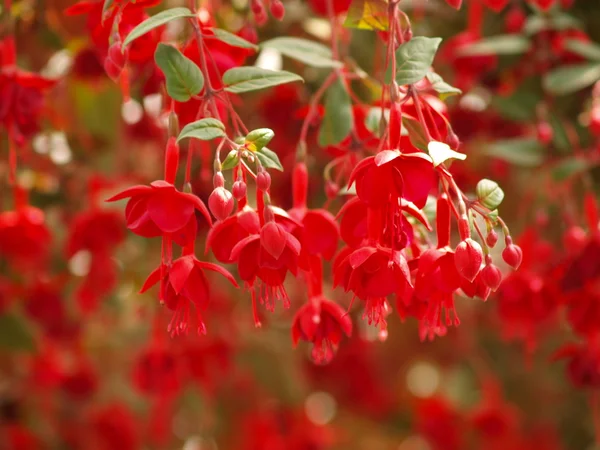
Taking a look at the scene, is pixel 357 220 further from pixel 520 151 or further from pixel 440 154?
pixel 520 151

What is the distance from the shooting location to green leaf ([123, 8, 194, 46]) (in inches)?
24.4

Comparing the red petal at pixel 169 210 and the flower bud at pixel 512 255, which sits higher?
the red petal at pixel 169 210

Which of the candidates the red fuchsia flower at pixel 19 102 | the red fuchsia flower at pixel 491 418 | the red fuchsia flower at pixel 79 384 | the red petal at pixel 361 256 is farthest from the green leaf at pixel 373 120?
the red fuchsia flower at pixel 79 384

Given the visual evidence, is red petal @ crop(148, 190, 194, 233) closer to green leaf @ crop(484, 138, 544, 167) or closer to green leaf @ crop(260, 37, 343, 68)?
green leaf @ crop(260, 37, 343, 68)

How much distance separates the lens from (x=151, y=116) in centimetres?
132

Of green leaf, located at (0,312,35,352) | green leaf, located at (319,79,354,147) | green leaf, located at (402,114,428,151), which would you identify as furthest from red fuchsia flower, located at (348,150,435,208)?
green leaf, located at (0,312,35,352)

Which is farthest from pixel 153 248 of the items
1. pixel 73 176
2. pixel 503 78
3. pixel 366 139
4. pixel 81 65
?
pixel 366 139

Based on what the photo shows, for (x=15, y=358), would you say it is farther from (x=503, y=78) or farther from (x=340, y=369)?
(x=503, y=78)

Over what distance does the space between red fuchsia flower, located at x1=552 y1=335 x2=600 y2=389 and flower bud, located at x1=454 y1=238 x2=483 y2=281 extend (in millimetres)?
507

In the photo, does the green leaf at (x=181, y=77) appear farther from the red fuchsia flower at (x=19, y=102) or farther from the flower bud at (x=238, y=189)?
the red fuchsia flower at (x=19, y=102)

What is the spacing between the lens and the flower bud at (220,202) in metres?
0.58

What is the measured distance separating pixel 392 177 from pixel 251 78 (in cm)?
18

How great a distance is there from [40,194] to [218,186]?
0.93 metres

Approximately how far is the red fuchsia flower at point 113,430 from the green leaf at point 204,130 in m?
1.27
